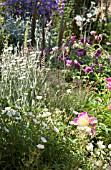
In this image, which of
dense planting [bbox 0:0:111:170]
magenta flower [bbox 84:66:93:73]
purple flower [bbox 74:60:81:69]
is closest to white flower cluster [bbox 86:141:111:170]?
dense planting [bbox 0:0:111:170]

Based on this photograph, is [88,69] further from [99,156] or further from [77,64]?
[99,156]

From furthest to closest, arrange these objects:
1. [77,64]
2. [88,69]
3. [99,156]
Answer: [77,64] → [88,69] → [99,156]

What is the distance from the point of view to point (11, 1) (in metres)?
7.18

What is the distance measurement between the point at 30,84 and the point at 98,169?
1.42m

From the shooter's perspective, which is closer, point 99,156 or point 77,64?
point 99,156

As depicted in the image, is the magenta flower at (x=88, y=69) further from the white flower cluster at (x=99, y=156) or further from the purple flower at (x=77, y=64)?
the white flower cluster at (x=99, y=156)

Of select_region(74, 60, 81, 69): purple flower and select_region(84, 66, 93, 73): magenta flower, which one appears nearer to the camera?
select_region(84, 66, 93, 73): magenta flower

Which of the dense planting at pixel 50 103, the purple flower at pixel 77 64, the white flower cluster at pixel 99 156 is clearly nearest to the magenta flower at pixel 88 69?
the dense planting at pixel 50 103

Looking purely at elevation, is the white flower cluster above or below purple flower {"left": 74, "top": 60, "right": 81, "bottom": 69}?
below

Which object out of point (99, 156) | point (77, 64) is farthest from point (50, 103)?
point (77, 64)

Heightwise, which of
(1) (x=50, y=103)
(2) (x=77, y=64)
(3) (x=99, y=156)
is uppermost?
(2) (x=77, y=64)

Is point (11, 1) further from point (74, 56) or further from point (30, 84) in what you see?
point (30, 84)

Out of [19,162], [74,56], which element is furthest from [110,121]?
[74,56]

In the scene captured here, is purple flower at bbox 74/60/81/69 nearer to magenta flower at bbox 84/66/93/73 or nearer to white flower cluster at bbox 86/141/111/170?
magenta flower at bbox 84/66/93/73
